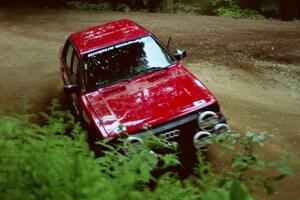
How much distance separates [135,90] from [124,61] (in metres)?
0.73

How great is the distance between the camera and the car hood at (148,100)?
5.99 m

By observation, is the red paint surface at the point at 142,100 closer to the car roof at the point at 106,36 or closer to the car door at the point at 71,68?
the car roof at the point at 106,36

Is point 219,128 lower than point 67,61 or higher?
lower

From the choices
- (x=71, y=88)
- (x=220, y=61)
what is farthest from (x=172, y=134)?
(x=220, y=61)

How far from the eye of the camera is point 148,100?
6344 millimetres

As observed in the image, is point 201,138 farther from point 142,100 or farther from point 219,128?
point 142,100

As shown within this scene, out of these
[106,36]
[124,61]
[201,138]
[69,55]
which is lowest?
[201,138]

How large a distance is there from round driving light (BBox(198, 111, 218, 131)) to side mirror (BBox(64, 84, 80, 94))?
224cm

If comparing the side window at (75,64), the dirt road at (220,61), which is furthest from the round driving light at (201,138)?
the side window at (75,64)

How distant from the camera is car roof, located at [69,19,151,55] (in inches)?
291

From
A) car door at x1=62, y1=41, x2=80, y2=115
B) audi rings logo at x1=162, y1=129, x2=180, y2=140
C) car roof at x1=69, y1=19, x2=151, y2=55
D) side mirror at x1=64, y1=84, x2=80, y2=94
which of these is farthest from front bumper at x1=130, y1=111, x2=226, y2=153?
car roof at x1=69, y1=19, x2=151, y2=55

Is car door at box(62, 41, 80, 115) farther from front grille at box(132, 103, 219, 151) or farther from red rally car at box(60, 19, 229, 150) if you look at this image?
front grille at box(132, 103, 219, 151)

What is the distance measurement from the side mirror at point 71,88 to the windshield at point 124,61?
222mm

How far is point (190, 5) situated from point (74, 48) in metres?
11.8
